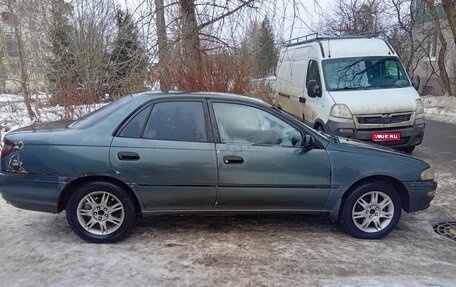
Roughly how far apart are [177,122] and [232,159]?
0.69 meters

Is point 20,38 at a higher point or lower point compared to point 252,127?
higher

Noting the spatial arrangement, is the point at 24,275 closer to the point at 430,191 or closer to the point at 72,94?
the point at 430,191

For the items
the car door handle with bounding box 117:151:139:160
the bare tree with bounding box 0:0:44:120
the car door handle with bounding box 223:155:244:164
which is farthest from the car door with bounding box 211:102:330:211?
the bare tree with bounding box 0:0:44:120

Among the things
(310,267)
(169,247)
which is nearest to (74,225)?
(169,247)

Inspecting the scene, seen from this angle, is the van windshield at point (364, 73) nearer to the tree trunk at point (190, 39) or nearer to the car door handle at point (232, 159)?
the tree trunk at point (190, 39)

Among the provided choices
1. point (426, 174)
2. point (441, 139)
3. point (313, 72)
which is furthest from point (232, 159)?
point (441, 139)

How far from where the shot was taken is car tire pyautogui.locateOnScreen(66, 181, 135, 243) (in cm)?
404

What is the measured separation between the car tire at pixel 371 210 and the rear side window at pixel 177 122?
1.72 metres

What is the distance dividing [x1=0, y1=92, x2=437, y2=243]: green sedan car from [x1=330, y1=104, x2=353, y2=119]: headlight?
3.18 meters

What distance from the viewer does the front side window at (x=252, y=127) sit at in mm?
4199

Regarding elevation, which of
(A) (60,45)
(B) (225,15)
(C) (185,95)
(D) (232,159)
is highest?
(A) (60,45)

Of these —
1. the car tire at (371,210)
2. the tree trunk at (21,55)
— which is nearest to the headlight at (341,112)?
the car tire at (371,210)

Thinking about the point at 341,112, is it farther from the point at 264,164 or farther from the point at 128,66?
the point at 128,66

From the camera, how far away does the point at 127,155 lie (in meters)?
4.00
